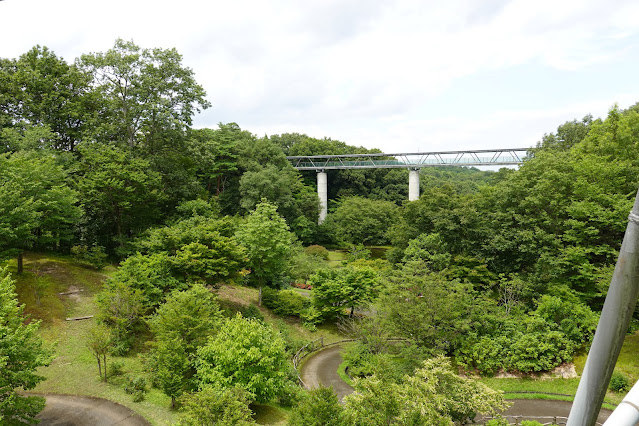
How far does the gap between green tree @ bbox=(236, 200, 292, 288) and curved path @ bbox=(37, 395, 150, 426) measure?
1229 centimetres

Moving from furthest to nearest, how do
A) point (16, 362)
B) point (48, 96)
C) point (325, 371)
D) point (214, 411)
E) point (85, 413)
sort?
point (48, 96) < point (325, 371) < point (85, 413) < point (16, 362) < point (214, 411)

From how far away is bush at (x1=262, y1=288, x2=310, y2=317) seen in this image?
87.0 feet

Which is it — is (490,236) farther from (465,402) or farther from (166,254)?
(166,254)

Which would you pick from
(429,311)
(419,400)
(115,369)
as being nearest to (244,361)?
(115,369)

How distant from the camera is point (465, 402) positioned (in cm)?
1229

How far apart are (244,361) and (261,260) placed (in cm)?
1158

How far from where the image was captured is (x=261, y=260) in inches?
1033

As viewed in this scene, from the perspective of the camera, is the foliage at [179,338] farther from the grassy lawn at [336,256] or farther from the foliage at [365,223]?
the foliage at [365,223]

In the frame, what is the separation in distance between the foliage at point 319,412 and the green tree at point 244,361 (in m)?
4.23

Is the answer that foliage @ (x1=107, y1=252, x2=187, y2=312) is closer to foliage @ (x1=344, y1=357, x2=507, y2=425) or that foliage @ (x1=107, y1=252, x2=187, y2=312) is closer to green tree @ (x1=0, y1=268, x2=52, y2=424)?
green tree @ (x1=0, y1=268, x2=52, y2=424)

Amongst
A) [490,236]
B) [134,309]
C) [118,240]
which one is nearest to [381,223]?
[490,236]

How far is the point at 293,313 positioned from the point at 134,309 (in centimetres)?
1118

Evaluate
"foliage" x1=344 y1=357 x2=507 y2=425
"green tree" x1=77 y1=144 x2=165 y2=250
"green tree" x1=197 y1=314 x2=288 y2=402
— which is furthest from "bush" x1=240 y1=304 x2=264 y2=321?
"foliage" x1=344 y1=357 x2=507 y2=425

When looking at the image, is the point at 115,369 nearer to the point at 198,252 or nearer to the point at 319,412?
the point at 198,252
